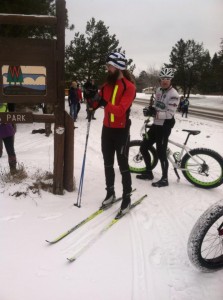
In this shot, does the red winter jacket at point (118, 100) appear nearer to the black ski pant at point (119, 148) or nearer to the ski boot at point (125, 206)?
the black ski pant at point (119, 148)

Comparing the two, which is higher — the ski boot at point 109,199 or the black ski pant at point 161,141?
the black ski pant at point 161,141

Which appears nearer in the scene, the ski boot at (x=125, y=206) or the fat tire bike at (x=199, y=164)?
the ski boot at (x=125, y=206)

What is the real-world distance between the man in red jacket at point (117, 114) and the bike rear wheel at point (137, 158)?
1.71m

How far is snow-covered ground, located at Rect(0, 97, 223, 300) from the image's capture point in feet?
9.17

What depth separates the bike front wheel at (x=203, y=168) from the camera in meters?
5.47

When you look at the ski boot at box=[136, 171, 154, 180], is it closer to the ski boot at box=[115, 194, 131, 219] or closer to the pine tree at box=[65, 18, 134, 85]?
the ski boot at box=[115, 194, 131, 219]

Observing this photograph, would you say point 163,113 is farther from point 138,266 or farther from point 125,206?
point 138,266

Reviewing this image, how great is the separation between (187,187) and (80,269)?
3150 mm

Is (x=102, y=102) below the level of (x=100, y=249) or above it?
above

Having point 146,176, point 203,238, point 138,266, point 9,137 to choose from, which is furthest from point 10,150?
point 203,238

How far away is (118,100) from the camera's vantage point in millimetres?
3975

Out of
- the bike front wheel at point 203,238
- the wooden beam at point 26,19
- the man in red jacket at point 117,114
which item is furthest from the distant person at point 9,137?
the bike front wheel at point 203,238

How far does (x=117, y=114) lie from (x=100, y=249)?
1.69m

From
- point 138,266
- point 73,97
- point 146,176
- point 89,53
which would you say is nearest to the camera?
point 138,266
